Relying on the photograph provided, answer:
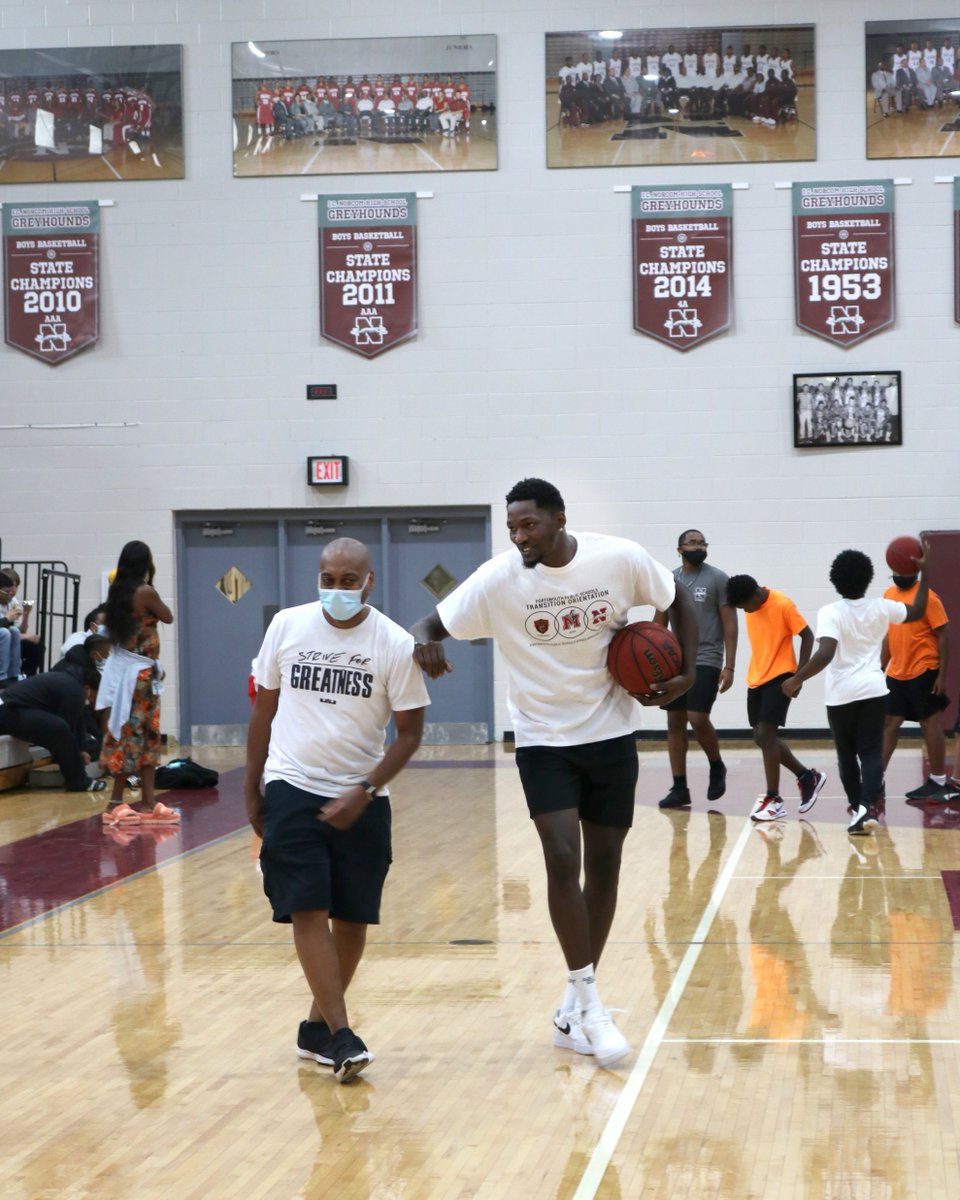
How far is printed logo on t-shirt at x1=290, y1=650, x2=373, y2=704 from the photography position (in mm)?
4621

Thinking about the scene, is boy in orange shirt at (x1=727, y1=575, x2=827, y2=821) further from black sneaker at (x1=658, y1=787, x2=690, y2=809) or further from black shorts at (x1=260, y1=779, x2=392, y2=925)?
black shorts at (x1=260, y1=779, x2=392, y2=925)

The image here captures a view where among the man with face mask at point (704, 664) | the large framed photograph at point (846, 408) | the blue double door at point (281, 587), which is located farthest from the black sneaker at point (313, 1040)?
the large framed photograph at point (846, 408)

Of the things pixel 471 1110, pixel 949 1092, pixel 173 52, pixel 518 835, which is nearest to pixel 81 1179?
pixel 471 1110

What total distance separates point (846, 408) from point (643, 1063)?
37.4 feet

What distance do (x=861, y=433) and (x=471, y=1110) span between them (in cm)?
1185

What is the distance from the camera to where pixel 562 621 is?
4.76 metres

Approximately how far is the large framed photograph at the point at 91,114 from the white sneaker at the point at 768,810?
926cm

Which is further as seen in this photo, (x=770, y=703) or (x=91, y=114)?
(x=91, y=114)

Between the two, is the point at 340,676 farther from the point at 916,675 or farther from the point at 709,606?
the point at 916,675

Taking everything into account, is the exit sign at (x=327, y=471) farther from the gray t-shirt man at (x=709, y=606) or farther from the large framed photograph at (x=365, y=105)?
the gray t-shirt man at (x=709, y=606)

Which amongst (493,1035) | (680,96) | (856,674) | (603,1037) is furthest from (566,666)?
(680,96)

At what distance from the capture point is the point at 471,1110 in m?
4.27

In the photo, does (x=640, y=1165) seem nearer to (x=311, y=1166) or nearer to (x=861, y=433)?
(x=311, y=1166)

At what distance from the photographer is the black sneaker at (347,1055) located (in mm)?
4469
